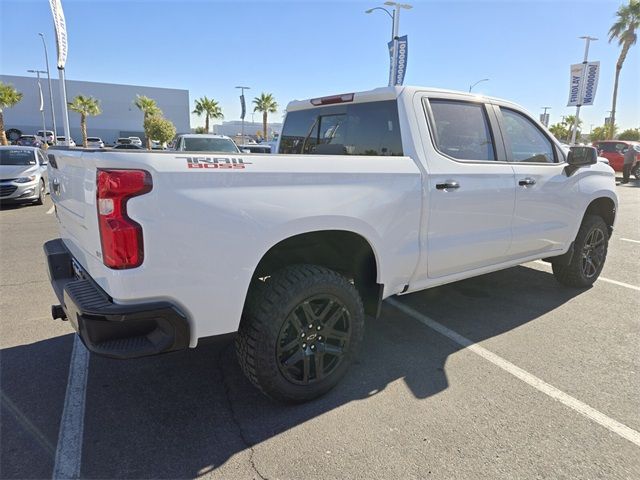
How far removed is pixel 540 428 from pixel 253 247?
2.01 metres

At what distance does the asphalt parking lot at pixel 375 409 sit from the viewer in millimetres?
2195

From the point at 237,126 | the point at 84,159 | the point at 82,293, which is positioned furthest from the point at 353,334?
the point at 237,126

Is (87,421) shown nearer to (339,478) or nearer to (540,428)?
(339,478)

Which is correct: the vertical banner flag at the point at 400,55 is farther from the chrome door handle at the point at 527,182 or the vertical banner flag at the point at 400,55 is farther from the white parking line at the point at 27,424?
the white parking line at the point at 27,424

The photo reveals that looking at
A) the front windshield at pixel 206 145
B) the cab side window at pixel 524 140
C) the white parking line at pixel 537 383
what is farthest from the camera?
the front windshield at pixel 206 145

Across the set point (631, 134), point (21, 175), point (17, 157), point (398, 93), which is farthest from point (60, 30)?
point (631, 134)

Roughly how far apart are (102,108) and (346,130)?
3083 inches

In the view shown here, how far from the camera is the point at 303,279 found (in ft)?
8.20

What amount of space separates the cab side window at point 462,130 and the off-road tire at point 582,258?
1.90 metres

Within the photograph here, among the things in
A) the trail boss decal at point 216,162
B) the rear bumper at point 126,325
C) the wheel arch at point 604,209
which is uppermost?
the trail boss decal at point 216,162

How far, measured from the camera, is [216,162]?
210 centimetres

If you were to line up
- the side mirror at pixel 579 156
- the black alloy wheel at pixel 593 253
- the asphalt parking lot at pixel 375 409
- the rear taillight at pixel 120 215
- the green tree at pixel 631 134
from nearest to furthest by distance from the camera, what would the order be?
the rear taillight at pixel 120 215
the asphalt parking lot at pixel 375 409
the side mirror at pixel 579 156
the black alloy wheel at pixel 593 253
the green tree at pixel 631 134

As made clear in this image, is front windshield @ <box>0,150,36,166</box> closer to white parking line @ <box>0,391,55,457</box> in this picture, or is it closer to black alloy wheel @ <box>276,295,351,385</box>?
white parking line @ <box>0,391,55,457</box>

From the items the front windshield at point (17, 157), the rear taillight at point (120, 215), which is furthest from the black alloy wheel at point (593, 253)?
the front windshield at point (17, 157)
